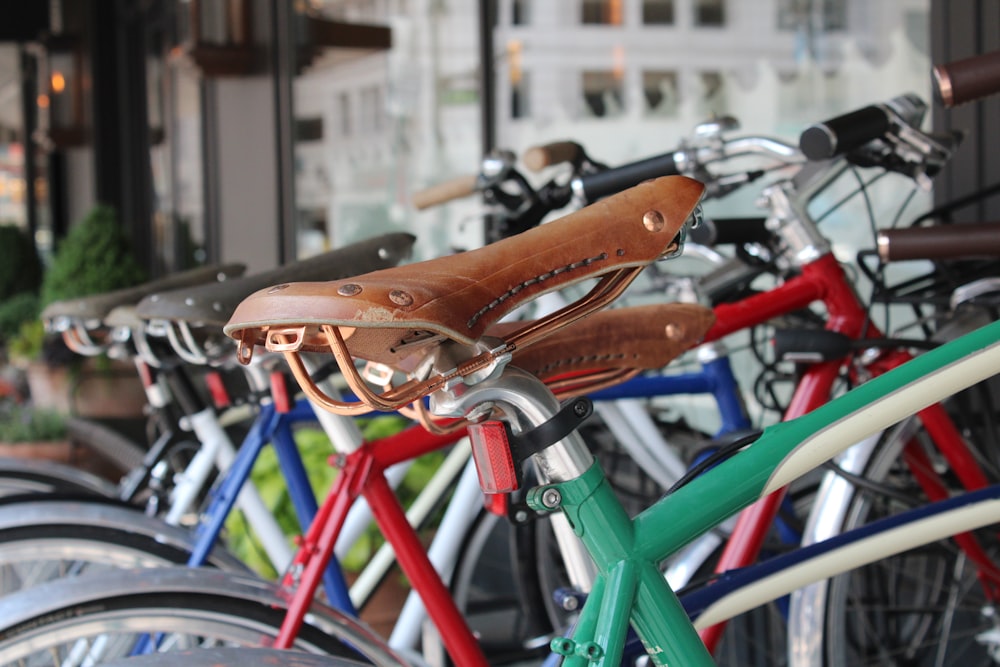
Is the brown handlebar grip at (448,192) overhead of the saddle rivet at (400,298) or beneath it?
beneath

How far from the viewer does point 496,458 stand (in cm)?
106

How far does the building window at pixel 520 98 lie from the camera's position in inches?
147

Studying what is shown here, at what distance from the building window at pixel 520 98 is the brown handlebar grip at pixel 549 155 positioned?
1647 mm

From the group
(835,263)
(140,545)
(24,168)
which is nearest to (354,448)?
(140,545)

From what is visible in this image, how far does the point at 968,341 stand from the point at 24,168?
13.2 m

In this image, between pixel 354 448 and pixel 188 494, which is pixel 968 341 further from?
pixel 188 494

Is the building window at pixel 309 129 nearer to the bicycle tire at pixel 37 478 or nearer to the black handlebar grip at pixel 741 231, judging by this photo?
the bicycle tire at pixel 37 478

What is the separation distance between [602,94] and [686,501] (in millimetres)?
2560

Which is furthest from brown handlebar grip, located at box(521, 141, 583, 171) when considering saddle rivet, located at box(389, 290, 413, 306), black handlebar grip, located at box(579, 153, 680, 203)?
saddle rivet, located at box(389, 290, 413, 306)

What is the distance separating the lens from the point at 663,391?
1.94 meters

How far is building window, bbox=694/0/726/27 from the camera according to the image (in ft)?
10.3

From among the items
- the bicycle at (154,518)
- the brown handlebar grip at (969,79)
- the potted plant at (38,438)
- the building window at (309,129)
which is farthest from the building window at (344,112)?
the brown handlebar grip at (969,79)

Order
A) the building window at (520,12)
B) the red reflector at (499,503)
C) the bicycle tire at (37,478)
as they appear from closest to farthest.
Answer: the red reflector at (499,503), the bicycle tire at (37,478), the building window at (520,12)

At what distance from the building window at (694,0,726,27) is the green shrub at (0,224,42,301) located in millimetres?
7779
